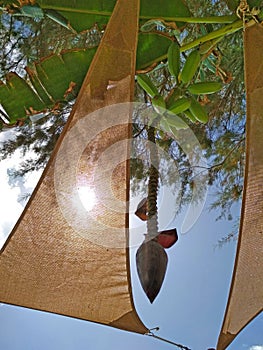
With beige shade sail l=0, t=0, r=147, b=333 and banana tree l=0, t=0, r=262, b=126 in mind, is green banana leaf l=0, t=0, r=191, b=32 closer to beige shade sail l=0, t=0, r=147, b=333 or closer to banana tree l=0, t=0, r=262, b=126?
banana tree l=0, t=0, r=262, b=126

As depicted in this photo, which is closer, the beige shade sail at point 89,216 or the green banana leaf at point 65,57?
the beige shade sail at point 89,216

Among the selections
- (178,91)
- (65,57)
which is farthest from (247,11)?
(65,57)

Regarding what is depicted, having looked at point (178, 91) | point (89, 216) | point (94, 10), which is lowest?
point (89, 216)

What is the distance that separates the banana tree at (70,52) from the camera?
0.63 m

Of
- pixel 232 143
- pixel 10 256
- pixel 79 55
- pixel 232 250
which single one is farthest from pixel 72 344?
pixel 79 55

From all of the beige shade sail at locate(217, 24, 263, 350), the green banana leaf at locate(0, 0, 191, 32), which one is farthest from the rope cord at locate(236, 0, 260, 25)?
the green banana leaf at locate(0, 0, 191, 32)

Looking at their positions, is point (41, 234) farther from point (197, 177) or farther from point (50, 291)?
point (197, 177)

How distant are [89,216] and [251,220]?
187 mm

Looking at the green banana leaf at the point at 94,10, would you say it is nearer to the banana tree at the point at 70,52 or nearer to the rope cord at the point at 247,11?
the banana tree at the point at 70,52

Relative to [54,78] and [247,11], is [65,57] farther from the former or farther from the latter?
[247,11]

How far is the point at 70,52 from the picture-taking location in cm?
63

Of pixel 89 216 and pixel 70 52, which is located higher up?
pixel 70 52

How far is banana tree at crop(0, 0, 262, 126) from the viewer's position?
24.7 inches

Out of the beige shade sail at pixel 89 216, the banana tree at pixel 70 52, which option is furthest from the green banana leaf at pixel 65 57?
the beige shade sail at pixel 89 216
